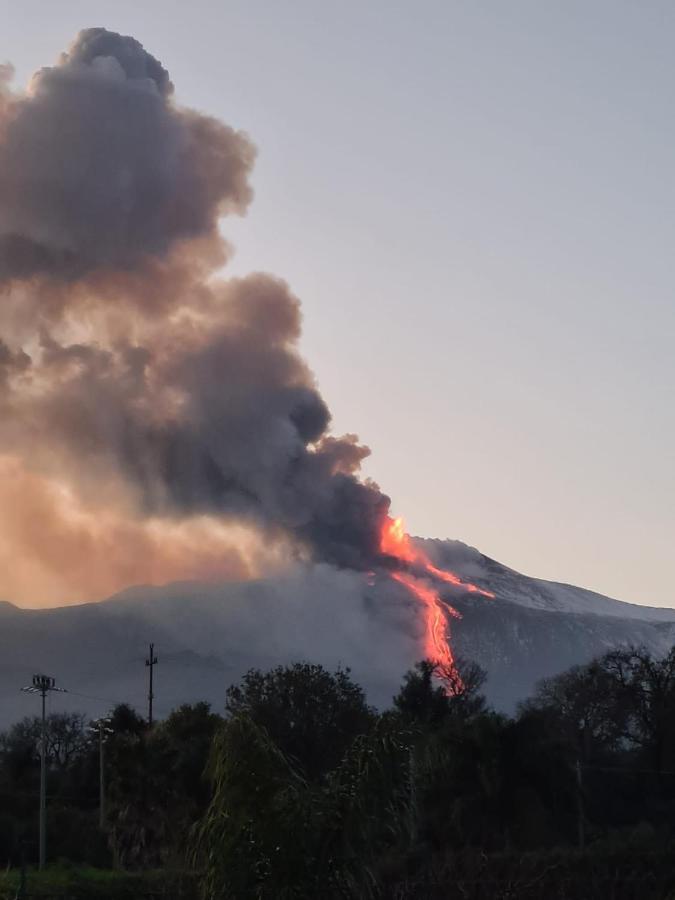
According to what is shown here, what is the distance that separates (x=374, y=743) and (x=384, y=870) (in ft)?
42.1

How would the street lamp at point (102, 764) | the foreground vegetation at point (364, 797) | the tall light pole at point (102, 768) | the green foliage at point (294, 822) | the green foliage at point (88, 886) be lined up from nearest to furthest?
1. the green foliage at point (294, 822)
2. the foreground vegetation at point (364, 797)
3. the green foliage at point (88, 886)
4. the tall light pole at point (102, 768)
5. the street lamp at point (102, 764)

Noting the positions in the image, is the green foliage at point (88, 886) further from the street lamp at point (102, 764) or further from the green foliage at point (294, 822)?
the street lamp at point (102, 764)

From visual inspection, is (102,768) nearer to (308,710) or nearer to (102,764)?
(102,764)

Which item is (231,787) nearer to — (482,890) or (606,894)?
(482,890)

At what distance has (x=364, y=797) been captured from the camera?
15.7 metres

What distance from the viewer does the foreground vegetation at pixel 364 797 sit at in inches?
621

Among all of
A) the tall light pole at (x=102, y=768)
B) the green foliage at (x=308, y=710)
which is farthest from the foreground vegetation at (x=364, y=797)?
the tall light pole at (x=102, y=768)

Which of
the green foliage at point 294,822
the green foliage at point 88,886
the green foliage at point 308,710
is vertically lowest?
the green foliage at point 88,886

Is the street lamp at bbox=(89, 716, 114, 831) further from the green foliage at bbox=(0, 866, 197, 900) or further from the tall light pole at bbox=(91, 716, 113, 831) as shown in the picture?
the green foliage at bbox=(0, 866, 197, 900)

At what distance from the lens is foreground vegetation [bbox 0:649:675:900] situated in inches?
621

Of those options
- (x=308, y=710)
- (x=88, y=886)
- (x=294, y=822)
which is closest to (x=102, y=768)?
(x=308, y=710)

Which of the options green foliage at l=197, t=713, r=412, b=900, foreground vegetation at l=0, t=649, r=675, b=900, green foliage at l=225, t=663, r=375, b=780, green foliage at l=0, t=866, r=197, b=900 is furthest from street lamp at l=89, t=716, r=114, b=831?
green foliage at l=197, t=713, r=412, b=900

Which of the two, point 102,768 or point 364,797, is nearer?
point 364,797

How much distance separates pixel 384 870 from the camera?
27844 millimetres
